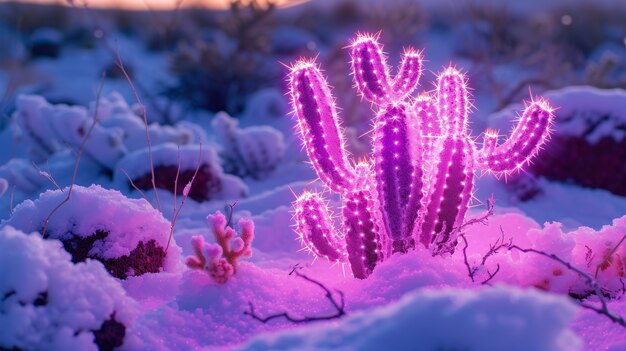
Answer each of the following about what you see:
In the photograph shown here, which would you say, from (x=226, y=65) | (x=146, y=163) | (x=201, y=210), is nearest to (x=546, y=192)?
(x=201, y=210)

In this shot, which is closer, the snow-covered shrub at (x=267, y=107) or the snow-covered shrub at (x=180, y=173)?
the snow-covered shrub at (x=180, y=173)

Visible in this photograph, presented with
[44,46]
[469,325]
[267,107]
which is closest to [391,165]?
[469,325]

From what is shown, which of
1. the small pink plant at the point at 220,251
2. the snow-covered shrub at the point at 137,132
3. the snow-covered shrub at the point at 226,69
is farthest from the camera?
the snow-covered shrub at the point at 226,69

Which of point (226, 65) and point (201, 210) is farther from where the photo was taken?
point (226, 65)

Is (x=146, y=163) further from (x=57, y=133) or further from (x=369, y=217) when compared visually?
(x=369, y=217)

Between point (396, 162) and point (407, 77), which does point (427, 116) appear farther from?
point (396, 162)

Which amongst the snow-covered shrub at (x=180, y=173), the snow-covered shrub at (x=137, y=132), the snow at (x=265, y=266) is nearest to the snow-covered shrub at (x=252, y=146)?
the snow at (x=265, y=266)

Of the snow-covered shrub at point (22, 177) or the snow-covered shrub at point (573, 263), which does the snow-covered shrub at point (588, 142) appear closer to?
the snow-covered shrub at point (573, 263)

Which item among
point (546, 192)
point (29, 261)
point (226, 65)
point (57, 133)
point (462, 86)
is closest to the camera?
point (29, 261)
